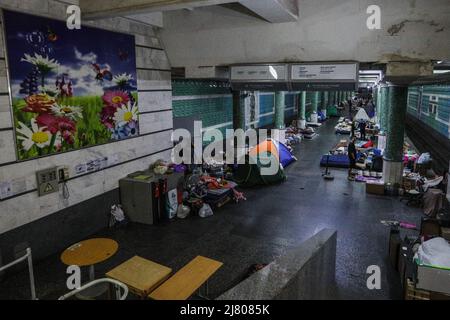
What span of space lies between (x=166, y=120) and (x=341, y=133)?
53.0ft

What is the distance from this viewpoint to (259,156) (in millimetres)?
11586

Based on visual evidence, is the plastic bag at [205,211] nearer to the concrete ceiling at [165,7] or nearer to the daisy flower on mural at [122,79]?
the daisy flower on mural at [122,79]

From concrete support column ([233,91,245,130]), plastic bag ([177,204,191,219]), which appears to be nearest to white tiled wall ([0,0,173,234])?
plastic bag ([177,204,191,219])

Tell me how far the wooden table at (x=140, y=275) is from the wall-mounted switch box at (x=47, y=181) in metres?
2.55

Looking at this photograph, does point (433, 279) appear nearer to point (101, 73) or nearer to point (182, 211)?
point (182, 211)

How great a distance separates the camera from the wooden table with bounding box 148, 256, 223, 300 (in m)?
4.05

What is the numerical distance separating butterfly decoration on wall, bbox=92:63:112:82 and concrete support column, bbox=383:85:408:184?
805cm

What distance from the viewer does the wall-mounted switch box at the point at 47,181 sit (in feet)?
19.6

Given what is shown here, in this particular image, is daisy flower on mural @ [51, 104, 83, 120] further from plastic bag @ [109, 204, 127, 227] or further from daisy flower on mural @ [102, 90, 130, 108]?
plastic bag @ [109, 204, 127, 227]

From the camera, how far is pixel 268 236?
732 cm

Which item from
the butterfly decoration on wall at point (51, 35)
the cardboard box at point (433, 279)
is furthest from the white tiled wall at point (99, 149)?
the cardboard box at point (433, 279)

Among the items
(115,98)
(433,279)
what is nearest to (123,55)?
(115,98)

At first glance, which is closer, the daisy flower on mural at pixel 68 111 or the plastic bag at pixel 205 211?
the daisy flower on mural at pixel 68 111

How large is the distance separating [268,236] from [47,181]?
4.51 m
